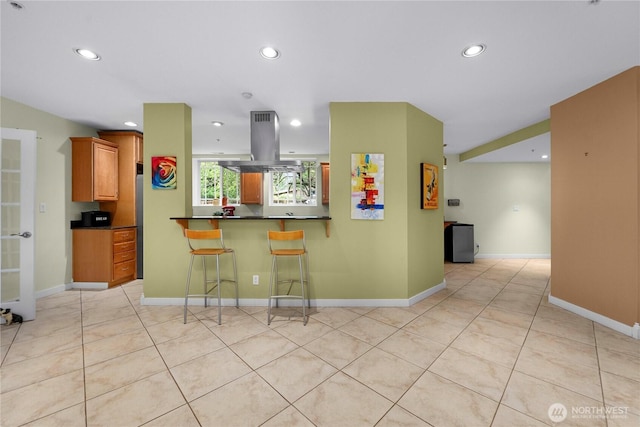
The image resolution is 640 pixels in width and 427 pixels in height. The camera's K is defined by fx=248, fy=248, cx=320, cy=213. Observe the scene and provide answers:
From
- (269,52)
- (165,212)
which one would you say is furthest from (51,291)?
(269,52)

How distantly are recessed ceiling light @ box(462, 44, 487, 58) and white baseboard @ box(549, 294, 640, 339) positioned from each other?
2.92 metres

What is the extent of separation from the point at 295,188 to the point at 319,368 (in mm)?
4943

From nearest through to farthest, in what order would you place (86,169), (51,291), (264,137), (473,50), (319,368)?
(319,368)
(473,50)
(264,137)
(51,291)
(86,169)

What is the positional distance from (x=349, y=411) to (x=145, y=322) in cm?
238

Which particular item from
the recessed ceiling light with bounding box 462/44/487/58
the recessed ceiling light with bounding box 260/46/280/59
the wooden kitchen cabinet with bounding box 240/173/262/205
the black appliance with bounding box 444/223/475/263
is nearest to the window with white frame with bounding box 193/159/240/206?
the wooden kitchen cabinet with bounding box 240/173/262/205

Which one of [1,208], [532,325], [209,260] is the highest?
[1,208]

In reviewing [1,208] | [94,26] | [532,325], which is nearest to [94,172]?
[1,208]

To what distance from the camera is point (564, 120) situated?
119 inches

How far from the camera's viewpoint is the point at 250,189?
5910mm

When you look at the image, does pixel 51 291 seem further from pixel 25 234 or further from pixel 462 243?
pixel 462 243

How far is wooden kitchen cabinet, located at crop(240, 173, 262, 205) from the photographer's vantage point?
19.3 ft

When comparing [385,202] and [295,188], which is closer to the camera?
[385,202]

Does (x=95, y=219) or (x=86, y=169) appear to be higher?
(x=86, y=169)

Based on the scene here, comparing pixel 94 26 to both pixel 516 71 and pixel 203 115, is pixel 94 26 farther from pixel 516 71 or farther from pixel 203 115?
pixel 516 71
